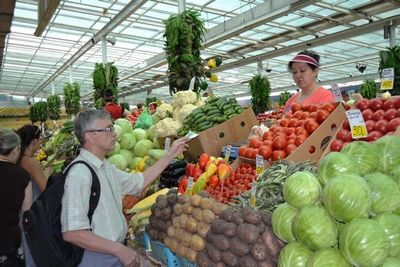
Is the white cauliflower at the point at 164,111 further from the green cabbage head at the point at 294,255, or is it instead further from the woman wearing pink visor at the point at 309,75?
the green cabbage head at the point at 294,255

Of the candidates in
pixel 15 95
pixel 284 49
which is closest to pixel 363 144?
pixel 284 49

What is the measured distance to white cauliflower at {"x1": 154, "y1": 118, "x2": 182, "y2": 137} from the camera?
4.17 m

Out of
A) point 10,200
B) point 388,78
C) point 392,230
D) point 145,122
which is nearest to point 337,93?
point 388,78

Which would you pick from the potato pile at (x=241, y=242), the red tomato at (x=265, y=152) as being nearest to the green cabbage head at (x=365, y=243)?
the potato pile at (x=241, y=242)

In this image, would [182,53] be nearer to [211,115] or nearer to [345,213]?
[211,115]

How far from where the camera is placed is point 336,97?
10.4 feet

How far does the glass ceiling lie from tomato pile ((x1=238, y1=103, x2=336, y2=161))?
512 centimetres

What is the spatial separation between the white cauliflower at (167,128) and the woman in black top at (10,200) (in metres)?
1.44

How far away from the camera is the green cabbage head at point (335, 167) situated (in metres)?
1.61

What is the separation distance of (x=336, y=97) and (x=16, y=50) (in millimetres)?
16366

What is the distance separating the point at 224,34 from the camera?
33.8 feet

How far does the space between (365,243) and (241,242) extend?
0.66 meters

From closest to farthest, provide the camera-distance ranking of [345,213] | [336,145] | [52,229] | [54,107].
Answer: [345,213]
[52,229]
[336,145]
[54,107]

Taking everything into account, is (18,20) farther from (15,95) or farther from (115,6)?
(15,95)
